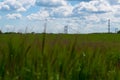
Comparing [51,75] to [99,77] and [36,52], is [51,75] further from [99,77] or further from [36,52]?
[99,77]

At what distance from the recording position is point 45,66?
4.59 m

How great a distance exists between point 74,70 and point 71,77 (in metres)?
0.11

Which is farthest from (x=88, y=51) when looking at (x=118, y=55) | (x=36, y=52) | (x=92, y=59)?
(x=118, y=55)

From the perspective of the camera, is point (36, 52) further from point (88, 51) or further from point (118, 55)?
point (118, 55)

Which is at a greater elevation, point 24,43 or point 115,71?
point 24,43

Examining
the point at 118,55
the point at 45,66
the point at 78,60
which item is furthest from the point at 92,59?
the point at 118,55

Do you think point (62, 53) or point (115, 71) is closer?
point (62, 53)

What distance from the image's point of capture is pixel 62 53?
477 cm

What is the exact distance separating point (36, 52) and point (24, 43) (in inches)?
6.3

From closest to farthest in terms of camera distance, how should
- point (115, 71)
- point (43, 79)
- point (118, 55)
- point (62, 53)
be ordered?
point (43, 79), point (62, 53), point (115, 71), point (118, 55)

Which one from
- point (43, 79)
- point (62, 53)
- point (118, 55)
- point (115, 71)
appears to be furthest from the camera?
point (118, 55)

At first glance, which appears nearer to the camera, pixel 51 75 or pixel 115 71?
pixel 51 75

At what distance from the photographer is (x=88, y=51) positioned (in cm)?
524

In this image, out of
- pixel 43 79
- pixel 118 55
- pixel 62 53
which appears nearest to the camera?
pixel 43 79
